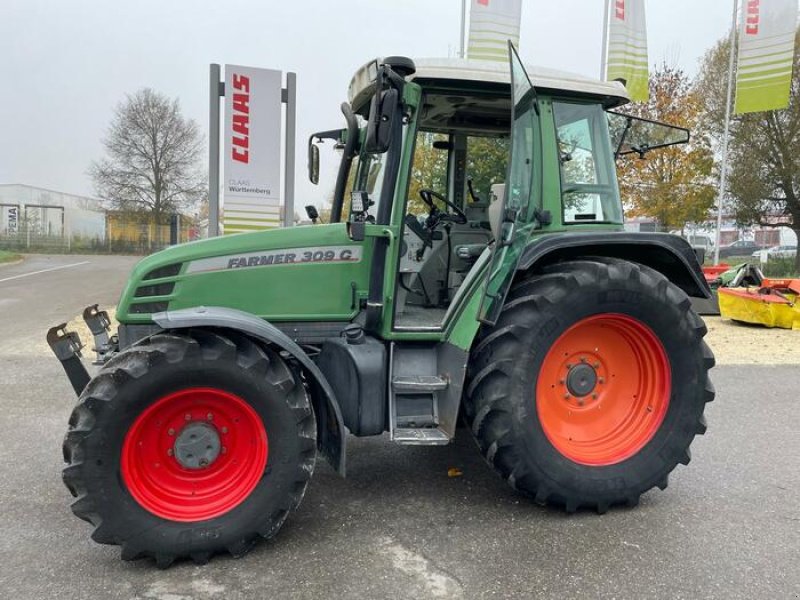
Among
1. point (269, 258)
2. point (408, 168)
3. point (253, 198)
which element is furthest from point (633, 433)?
point (253, 198)

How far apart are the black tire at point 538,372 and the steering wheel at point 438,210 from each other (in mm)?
866

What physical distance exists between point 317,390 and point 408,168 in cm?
134

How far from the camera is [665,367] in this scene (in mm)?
3568

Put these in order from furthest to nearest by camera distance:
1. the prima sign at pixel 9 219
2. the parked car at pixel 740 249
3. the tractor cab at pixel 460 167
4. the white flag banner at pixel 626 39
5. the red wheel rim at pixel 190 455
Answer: the parked car at pixel 740 249 → the prima sign at pixel 9 219 → the white flag banner at pixel 626 39 → the tractor cab at pixel 460 167 → the red wheel rim at pixel 190 455

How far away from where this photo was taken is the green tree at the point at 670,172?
59.6 feet

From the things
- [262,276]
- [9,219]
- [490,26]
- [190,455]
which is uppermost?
[490,26]

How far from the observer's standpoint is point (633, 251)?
377 cm

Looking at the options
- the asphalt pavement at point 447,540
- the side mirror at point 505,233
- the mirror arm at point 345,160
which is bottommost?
the asphalt pavement at point 447,540

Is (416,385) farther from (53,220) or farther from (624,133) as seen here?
(53,220)

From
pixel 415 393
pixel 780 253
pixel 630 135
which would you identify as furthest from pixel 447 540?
pixel 780 253

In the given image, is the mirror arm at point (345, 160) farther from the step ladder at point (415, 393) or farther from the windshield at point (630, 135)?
the windshield at point (630, 135)

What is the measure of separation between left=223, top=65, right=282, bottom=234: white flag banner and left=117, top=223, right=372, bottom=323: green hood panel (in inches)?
207

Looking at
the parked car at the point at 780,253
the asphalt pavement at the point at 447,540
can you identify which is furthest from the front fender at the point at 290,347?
the parked car at the point at 780,253

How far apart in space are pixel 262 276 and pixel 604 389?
2.16m
